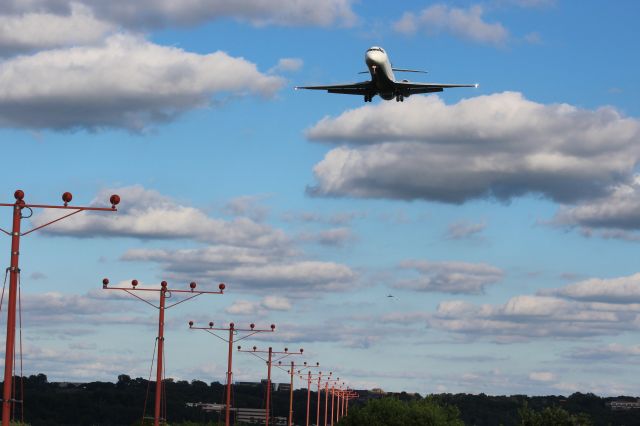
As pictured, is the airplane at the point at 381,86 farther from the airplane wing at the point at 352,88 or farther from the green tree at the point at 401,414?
the green tree at the point at 401,414

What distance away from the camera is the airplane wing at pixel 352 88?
88875mm

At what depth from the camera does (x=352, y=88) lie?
89.9 meters

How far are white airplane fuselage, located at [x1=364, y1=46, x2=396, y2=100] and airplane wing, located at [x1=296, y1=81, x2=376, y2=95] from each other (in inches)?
24.5

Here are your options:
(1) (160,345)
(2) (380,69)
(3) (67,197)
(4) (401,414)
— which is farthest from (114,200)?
(4) (401,414)

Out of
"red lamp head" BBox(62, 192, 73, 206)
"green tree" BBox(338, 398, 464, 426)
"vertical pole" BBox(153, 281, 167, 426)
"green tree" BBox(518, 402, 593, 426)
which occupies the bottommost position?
"green tree" BBox(338, 398, 464, 426)

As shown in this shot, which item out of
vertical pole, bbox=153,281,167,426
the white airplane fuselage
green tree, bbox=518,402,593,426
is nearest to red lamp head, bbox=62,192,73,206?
vertical pole, bbox=153,281,167,426

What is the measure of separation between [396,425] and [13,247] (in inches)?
3072

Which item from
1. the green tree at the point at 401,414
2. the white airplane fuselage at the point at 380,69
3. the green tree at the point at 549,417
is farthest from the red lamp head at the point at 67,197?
the green tree at the point at 401,414

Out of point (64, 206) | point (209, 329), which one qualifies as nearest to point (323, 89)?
point (209, 329)

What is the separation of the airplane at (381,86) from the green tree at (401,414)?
3396 centimetres

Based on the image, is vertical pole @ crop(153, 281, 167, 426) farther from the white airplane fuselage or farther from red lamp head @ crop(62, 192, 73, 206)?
red lamp head @ crop(62, 192, 73, 206)

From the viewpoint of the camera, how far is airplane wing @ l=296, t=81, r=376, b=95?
88875 millimetres

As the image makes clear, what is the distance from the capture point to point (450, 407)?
121 meters

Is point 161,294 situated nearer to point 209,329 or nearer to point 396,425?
point 209,329
